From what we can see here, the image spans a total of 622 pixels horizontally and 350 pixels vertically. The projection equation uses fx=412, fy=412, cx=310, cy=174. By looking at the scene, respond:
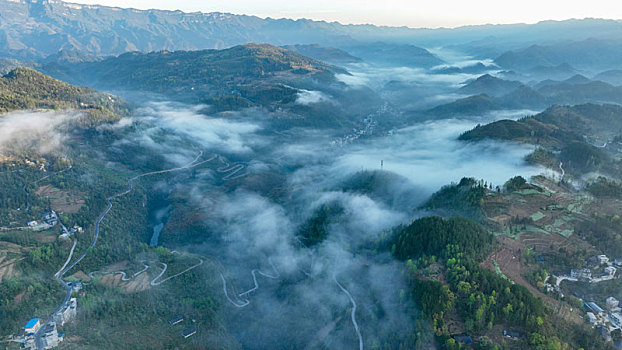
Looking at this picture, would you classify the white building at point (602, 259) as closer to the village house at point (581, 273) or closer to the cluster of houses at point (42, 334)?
the village house at point (581, 273)

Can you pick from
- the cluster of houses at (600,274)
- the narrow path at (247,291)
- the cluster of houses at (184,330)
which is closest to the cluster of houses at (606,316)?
the cluster of houses at (600,274)

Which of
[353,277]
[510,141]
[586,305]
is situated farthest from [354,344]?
[510,141]

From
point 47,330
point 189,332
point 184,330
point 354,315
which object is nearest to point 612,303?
point 354,315

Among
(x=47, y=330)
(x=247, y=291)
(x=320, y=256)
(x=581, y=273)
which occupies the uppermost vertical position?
(x=581, y=273)

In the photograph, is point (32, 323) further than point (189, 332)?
No

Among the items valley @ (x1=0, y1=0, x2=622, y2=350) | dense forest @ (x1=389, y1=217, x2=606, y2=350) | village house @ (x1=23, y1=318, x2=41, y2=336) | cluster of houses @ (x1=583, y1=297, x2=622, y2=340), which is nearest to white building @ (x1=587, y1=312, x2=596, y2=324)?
cluster of houses @ (x1=583, y1=297, x2=622, y2=340)

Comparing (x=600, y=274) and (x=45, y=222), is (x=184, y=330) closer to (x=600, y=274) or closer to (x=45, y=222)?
(x=45, y=222)
